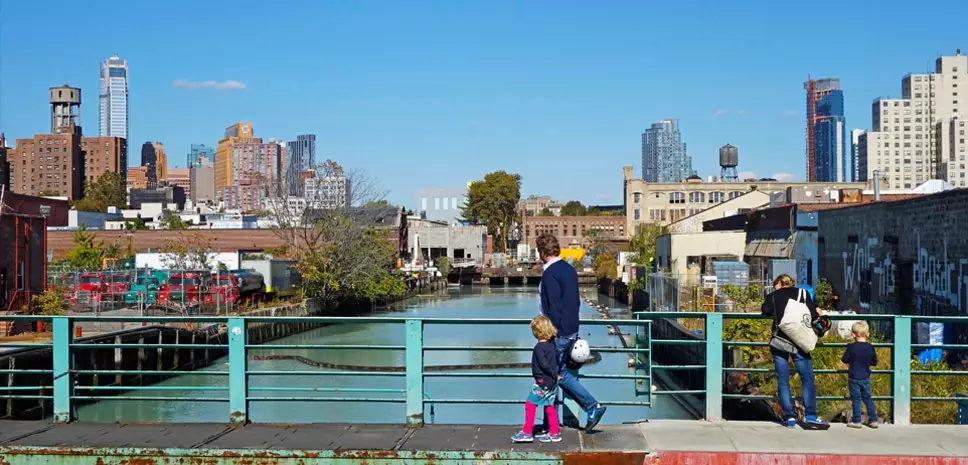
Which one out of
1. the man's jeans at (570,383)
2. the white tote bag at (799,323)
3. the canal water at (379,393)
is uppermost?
the white tote bag at (799,323)

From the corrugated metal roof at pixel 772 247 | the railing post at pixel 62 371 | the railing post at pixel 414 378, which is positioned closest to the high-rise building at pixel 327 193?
the corrugated metal roof at pixel 772 247

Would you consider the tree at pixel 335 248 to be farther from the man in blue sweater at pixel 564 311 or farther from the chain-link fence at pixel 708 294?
the man in blue sweater at pixel 564 311

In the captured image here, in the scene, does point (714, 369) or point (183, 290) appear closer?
point (714, 369)

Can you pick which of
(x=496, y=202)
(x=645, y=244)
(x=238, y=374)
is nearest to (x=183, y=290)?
(x=238, y=374)

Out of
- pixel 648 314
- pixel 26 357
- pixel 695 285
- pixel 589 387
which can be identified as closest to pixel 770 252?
pixel 695 285

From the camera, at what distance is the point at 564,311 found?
35.2 feet

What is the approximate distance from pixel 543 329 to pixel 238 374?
368 cm

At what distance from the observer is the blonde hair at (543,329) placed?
414 inches

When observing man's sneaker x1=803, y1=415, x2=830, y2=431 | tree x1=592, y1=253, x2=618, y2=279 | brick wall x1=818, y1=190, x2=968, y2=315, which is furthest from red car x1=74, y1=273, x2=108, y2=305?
tree x1=592, y1=253, x2=618, y2=279

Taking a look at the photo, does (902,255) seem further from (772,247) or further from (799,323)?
(772,247)

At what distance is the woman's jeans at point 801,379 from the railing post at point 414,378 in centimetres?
402

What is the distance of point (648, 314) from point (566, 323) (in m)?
1.68

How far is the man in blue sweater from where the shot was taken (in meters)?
10.8

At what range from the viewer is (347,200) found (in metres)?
76.4
